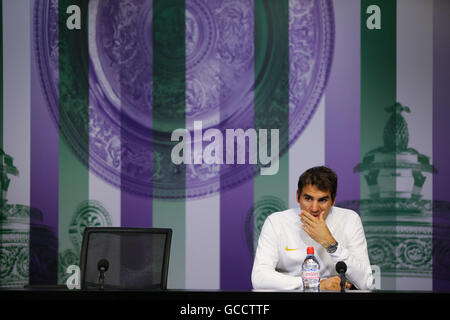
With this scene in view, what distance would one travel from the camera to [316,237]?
2.64 metres

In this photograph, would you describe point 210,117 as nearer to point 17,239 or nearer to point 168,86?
point 168,86

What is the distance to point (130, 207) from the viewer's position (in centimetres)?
362

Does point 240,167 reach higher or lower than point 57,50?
lower

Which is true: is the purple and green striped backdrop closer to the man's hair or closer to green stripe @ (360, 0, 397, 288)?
green stripe @ (360, 0, 397, 288)

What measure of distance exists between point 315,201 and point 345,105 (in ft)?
3.46

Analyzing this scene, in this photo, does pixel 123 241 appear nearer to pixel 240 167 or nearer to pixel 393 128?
pixel 240 167

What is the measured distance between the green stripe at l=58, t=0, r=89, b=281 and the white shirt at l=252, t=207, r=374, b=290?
4.73 feet

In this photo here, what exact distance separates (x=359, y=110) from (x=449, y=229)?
95cm

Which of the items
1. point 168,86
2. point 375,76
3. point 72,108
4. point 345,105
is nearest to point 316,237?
point 345,105

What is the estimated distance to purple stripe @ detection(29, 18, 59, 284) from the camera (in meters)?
3.60

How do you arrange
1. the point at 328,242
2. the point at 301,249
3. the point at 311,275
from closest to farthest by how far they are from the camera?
1. the point at 311,275
2. the point at 328,242
3. the point at 301,249
